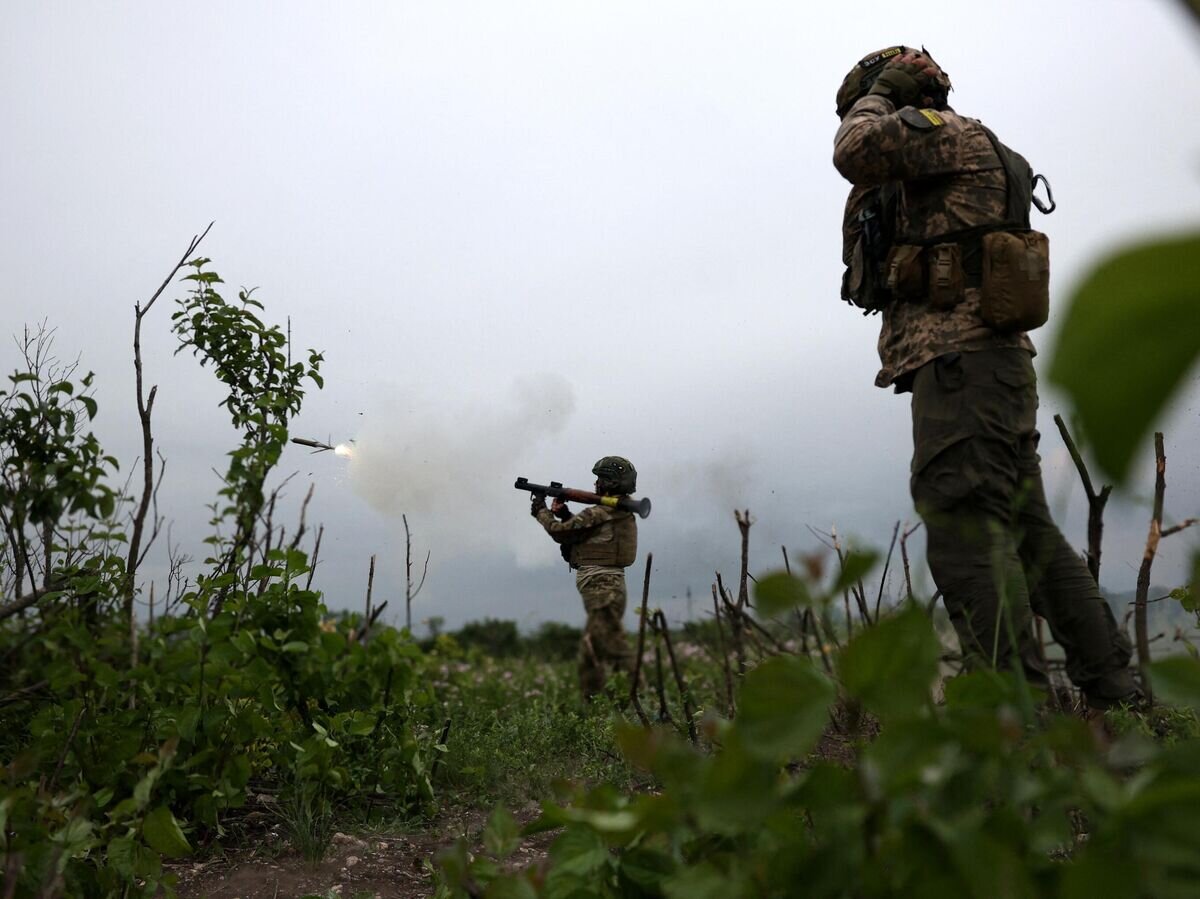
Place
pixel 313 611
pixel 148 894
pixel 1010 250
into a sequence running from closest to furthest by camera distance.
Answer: pixel 148 894, pixel 313 611, pixel 1010 250

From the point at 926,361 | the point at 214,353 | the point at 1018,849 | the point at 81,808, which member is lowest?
the point at 81,808

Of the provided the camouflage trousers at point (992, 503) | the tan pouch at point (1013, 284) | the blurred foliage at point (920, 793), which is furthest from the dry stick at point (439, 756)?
the blurred foliage at point (920, 793)

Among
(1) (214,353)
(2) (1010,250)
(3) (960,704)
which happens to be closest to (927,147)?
(2) (1010,250)

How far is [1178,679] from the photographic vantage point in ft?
2.38

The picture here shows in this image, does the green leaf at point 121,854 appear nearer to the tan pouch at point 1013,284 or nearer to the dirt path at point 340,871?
the dirt path at point 340,871

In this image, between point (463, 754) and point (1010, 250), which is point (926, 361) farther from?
point (463, 754)

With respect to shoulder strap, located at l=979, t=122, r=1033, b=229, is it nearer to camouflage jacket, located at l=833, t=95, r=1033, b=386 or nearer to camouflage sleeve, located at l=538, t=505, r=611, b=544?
camouflage jacket, located at l=833, t=95, r=1033, b=386

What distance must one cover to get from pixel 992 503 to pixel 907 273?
3.07 ft

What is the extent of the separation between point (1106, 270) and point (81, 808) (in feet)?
6.05

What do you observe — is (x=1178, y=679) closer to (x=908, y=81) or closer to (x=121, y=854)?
(x=121, y=854)

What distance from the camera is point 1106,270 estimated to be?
322 millimetres

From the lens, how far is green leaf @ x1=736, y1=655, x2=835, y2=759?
0.71 m

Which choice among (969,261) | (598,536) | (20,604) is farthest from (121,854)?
(598,536)

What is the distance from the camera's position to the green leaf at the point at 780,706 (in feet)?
2.32
